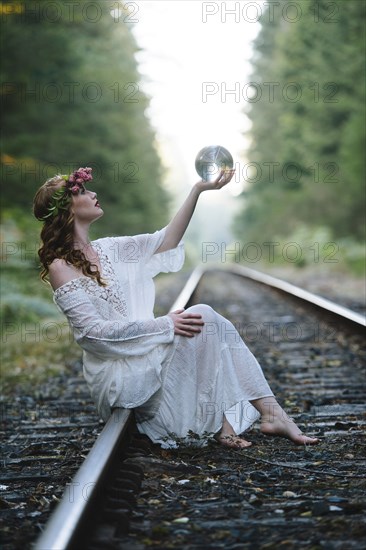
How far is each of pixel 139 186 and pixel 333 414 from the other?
90.0ft

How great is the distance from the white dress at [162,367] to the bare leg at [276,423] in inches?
2.6

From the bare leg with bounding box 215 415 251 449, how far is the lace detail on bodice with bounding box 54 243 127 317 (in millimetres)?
777

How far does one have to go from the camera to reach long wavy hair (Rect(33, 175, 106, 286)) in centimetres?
374

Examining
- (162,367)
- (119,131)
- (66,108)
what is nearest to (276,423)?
(162,367)

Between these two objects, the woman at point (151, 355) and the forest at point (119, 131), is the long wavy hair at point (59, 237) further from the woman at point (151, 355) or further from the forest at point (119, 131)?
the forest at point (119, 131)

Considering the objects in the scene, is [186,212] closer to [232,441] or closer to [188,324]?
[188,324]

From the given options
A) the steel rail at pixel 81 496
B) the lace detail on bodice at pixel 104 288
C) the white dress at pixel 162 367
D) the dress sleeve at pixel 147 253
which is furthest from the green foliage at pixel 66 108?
the steel rail at pixel 81 496

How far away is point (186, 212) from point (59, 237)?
730 mm

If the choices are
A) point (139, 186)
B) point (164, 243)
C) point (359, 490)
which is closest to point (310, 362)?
point (164, 243)

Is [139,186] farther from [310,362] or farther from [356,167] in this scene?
[310,362]

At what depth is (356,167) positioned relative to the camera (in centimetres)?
2367

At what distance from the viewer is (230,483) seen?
3105 mm

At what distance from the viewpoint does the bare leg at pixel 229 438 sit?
3.70m

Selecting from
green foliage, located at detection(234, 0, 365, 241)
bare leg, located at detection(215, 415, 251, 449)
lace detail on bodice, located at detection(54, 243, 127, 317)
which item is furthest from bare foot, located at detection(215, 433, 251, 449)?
green foliage, located at detection(234, 0, 365, 241)
